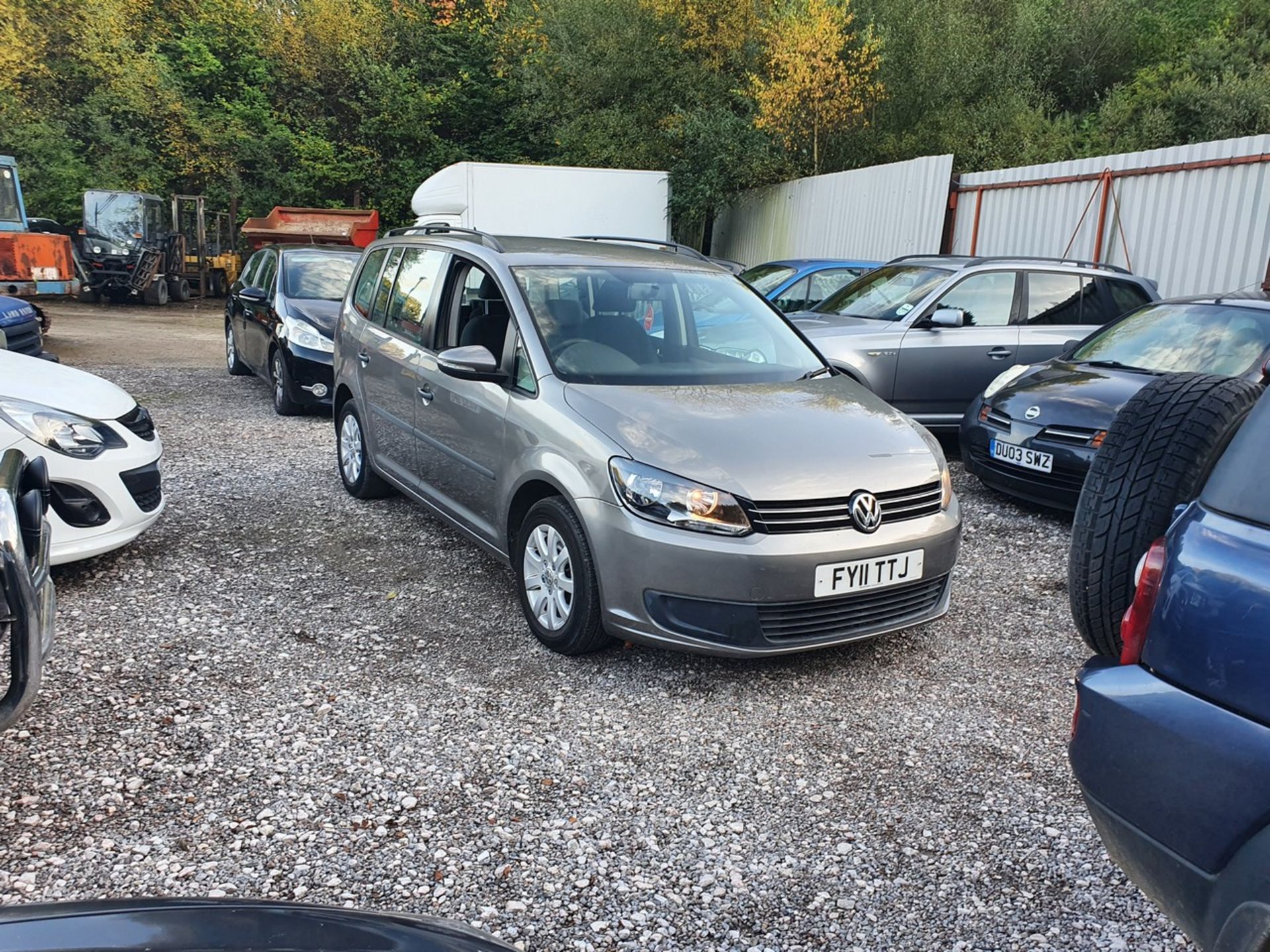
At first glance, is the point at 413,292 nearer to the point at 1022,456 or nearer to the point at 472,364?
the point at 472,364

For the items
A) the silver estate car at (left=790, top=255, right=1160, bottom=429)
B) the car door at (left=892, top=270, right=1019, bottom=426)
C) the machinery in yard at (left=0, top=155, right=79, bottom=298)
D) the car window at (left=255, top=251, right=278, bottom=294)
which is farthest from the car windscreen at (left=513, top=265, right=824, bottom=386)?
the machinery in yard at (left=0, top=155, right=79, bottom=298)

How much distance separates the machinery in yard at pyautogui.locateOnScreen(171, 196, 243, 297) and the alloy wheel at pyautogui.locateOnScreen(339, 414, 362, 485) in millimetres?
18681

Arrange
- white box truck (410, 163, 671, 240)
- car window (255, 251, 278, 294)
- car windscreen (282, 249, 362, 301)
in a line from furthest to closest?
A: white box truck (410, 163, 671, 240) < car window (255, 251, 278, 294) < car windscreen (282, 249, 362, 301)

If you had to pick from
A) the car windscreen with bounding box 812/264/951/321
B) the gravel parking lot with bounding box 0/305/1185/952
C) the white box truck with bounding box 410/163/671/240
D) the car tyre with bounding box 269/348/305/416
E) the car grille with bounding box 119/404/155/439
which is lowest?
the gravel parking lot with bounding box 0/305/1185/952

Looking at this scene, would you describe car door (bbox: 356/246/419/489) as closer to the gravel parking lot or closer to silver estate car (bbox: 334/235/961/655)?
silver estate car (bbox: 334/235/961/655)

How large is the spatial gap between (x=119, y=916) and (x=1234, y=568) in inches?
73.3

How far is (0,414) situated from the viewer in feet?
14.1

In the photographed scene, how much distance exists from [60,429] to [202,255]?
66.8 feet

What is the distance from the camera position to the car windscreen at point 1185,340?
578 centimetres

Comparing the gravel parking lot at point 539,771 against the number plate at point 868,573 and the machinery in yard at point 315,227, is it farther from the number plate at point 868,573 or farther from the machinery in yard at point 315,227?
the machinery in yard at point 315,227

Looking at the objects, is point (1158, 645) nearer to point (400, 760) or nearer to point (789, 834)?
point (789, 834)

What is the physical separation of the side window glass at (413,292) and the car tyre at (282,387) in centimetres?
361

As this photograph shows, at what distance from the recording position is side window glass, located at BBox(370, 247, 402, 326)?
571 centimetres

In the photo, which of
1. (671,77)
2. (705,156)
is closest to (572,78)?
(671,77)
